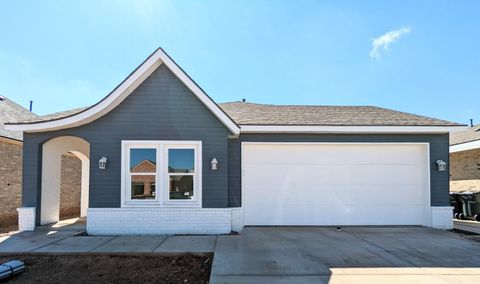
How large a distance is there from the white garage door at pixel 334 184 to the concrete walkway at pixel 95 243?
2.61 meters

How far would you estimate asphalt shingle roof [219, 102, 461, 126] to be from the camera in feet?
32.6

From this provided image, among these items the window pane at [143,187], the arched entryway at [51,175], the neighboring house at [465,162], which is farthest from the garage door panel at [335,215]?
the arched entryway at [51,175]

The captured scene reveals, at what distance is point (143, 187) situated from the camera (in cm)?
880

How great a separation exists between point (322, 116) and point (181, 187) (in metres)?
5.51

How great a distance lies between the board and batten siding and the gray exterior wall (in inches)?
37.3

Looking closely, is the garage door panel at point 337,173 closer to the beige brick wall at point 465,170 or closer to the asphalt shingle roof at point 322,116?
the asphalt shingle roof at point 322,116

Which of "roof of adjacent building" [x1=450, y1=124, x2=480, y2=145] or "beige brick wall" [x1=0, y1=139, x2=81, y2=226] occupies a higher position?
"roof of adjacent building" [x1=450, y1=124, x2=480, y2=145]

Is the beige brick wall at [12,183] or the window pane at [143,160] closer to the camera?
the window pane at [143,160]

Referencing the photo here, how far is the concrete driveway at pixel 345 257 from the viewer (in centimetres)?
524

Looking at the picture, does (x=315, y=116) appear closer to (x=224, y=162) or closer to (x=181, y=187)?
(x=224, y=162)

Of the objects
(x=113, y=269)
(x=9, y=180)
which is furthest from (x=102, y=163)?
(x=9, y=180)

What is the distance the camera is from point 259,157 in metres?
10.1

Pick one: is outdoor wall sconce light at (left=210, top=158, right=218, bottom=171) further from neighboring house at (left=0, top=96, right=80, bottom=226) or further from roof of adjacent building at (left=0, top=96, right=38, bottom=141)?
roof of adjacent building at (left=0, top=96, right=38, bottom=141)

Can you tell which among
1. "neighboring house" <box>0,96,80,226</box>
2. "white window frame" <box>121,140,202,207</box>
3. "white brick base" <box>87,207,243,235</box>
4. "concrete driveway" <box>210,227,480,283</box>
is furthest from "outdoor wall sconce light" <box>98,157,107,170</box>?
"concrete driveway" <box>210,227,480,283</box>
